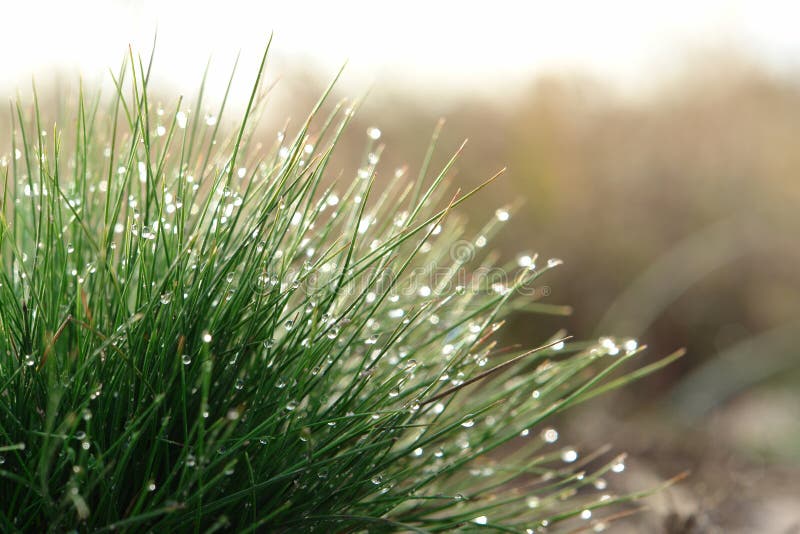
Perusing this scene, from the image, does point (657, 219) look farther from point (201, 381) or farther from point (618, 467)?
point (201, 381)

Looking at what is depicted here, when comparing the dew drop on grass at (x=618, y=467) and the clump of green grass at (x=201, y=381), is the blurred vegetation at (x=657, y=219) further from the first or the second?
the clump of green grass at (x=201, y=381)

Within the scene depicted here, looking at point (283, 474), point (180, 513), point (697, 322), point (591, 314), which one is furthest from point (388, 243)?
point (697, 322)

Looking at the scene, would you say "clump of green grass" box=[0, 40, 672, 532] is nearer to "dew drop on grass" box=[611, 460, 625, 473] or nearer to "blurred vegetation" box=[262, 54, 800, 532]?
"dew drop on grass" box=[611, 460, 625, 473]

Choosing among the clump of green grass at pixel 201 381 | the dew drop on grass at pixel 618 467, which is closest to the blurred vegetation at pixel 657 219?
the dew drop on grass at pixel 618 467

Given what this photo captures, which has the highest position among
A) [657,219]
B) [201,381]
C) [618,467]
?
[657,219]

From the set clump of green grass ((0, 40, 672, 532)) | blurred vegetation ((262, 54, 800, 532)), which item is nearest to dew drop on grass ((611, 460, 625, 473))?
clump of green grass ((0, 40, 672, 532))

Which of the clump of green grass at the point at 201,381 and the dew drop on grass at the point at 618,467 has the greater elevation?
the clump of green grass at the point at 201,381

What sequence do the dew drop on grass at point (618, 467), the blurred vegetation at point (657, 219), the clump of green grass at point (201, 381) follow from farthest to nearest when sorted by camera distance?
the blurred vegetation at point (657, 219), the dew drop on grass at point (618, 467), the clump of green grass at point (201, 381)

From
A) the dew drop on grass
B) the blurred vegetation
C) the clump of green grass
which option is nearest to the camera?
the clump of green grass

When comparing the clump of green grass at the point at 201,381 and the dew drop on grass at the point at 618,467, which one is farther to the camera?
the dew drop on grass at the point at 618,467

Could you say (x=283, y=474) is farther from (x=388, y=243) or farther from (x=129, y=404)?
(x=388, y=243)

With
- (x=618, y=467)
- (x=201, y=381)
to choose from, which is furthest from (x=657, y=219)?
(x=201, y=381)

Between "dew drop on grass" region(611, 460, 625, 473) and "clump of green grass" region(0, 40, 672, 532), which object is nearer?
"clump of green grass" region(0, 40, 672, 532)
